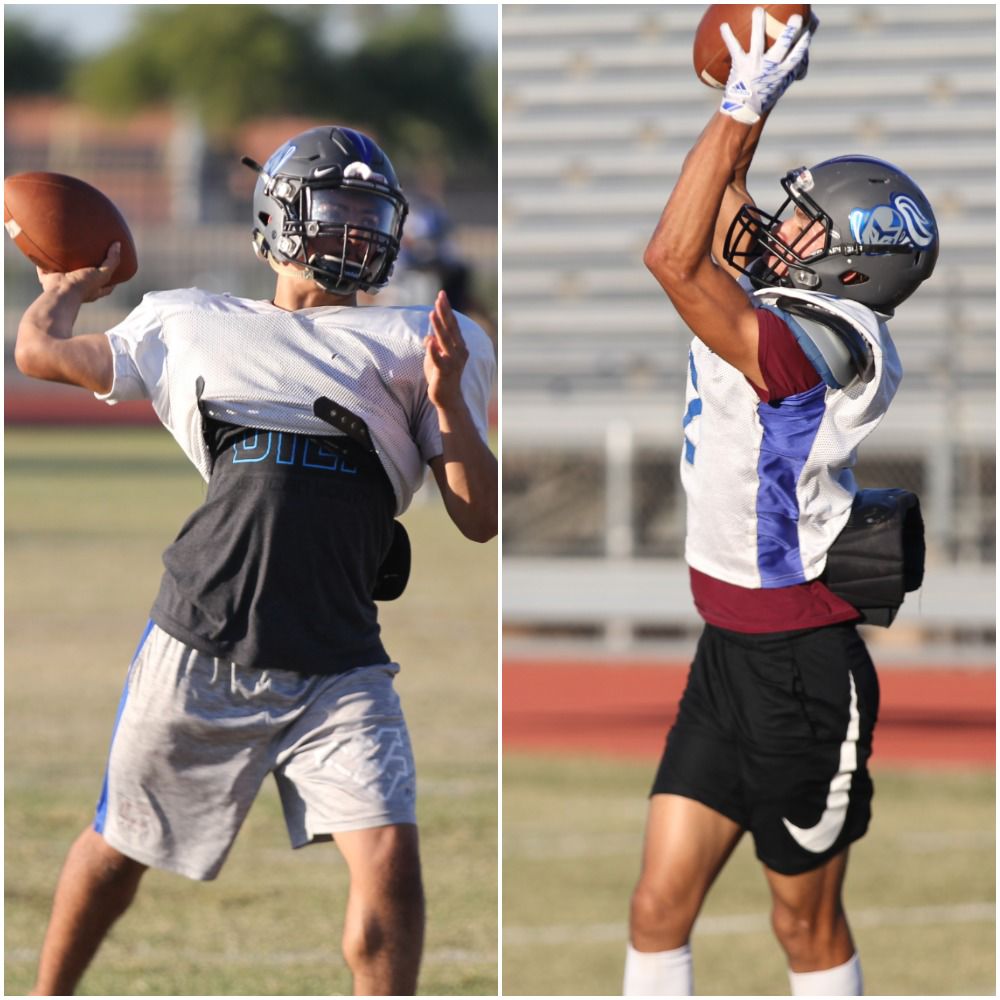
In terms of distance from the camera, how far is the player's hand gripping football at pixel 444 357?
108 inches

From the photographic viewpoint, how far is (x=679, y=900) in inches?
122

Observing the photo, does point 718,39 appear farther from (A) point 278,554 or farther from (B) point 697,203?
(A) point 278,554

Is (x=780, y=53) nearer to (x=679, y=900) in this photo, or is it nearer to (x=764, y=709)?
(x=764, y=709)

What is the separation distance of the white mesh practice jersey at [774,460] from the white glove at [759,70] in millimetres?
351

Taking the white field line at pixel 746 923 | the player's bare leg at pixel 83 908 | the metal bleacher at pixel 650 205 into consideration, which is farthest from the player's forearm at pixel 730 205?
the metal bleacher at pixel 650 205


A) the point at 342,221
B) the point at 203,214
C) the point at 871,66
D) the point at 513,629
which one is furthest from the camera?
the point at 203,214

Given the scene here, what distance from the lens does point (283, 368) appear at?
284cm

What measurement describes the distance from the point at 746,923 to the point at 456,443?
250cm

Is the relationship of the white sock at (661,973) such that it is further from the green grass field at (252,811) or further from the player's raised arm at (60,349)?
the player's raised arm at (60,349)

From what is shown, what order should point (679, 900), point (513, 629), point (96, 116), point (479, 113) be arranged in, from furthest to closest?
point (96, 116), point (479, 113), point (513, 629), point (679, 900)

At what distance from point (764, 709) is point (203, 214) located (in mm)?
31787

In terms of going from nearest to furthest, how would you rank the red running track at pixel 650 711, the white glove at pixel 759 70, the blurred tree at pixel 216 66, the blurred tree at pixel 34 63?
the white glove at pixel 759 70, the red running track at pixel 650 711, the blurred tree at pixel 34 63, the blurred tree at pixel 216 66

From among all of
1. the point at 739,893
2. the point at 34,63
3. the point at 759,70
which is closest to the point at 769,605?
the point at 759,70

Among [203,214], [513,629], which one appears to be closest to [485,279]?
[203,214]
